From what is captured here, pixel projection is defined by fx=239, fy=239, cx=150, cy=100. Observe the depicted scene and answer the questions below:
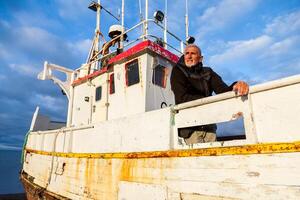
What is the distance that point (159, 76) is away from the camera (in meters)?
6.93

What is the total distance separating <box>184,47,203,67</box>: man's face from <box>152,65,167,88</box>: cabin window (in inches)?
117

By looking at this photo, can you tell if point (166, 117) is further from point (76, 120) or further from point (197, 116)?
point (76, 120)

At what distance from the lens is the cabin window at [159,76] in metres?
6.73

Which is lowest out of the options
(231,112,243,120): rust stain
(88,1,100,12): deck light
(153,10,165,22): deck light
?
(231,112,243,120): rust stain

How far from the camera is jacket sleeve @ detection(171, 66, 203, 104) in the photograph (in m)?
3.66

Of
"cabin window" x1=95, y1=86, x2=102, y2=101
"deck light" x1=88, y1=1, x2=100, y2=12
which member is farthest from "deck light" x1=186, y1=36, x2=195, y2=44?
"deck light" x1=88, y1=1, x2=100, y2=12

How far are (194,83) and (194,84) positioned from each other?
0.02 meters

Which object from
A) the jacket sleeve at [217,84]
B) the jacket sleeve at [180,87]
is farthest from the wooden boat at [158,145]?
the jacket sleeve at [217,84]

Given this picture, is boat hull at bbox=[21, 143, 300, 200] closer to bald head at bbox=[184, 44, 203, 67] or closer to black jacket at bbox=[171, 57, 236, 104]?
black jacket at bbox=[171, 57, 236, 104]

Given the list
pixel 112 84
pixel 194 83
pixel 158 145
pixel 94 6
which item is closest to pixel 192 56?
pixel 194 83

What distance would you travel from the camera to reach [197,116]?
3693 mm

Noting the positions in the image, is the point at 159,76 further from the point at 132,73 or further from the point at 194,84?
the point at 194,84

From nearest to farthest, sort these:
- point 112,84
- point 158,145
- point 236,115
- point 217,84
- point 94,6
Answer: point 236,115
point 217,84
point 158,145
point 112,84
point 94,6

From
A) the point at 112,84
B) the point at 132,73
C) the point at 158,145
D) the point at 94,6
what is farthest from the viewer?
the point at 94,6
